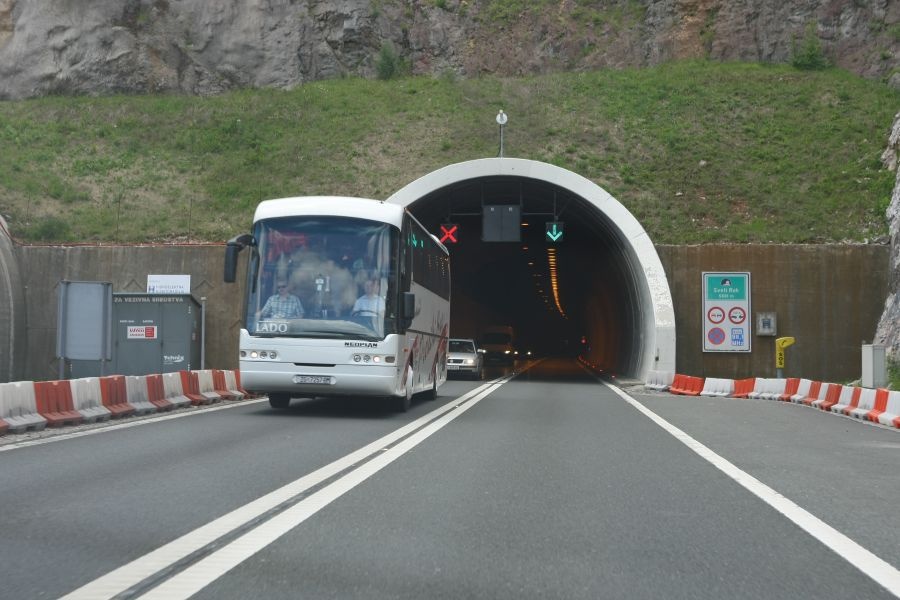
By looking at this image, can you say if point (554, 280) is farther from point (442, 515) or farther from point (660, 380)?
point (442, 515)

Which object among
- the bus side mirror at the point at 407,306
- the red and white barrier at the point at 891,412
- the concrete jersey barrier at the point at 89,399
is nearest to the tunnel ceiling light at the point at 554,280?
the red and white barrier at the point at 891,412

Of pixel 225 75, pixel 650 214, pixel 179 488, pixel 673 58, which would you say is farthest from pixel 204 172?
pixel 179 488

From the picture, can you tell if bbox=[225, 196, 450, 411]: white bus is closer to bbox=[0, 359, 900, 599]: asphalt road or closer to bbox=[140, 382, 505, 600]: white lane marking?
bbox=[0, 359, 900, 599]: asphalt road

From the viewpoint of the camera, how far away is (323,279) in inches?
652

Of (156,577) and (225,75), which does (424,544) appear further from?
(225,75)

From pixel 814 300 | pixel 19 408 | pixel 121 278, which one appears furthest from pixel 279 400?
pixel 814 300

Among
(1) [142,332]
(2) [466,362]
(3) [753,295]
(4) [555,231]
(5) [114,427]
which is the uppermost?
(4) [555,231]

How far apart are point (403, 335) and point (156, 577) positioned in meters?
12.1

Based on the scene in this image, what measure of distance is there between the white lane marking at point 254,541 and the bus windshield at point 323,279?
584 centimetres

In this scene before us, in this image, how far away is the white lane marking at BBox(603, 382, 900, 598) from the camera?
561cm

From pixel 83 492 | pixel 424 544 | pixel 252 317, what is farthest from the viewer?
pixel 252 317

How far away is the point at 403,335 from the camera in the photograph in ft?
56.5

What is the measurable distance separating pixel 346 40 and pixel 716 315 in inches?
1617

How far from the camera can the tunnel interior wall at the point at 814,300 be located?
3272 cm
